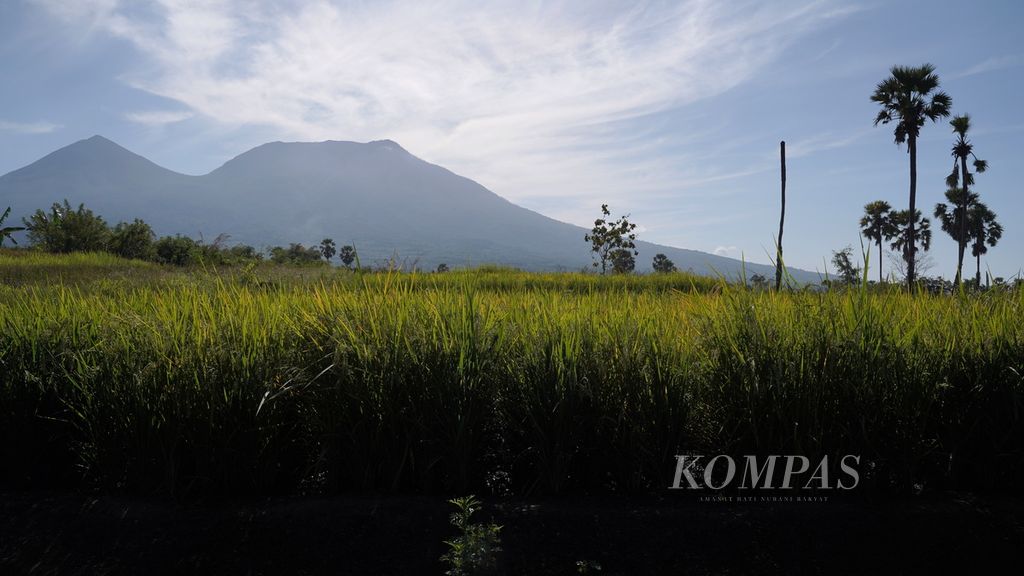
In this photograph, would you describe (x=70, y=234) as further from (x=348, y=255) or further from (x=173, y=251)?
(x=348, y=255)

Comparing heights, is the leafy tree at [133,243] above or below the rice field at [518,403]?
above

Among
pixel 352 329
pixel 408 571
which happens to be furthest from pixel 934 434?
pixel 352 329

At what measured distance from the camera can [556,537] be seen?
7.07ft

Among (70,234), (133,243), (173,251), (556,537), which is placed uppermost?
(70,234)

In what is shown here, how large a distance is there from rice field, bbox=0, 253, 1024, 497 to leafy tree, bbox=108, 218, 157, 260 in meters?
21.6

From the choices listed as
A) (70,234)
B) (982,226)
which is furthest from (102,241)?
(982,226)

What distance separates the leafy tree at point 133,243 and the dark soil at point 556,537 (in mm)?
22239

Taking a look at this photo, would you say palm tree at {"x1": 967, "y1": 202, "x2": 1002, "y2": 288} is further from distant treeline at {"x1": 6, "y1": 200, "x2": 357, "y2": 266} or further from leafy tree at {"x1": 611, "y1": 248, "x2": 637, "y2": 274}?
distant treeline at {"x1": 6, "y1": 200, "x2": 357, "y2": 266}

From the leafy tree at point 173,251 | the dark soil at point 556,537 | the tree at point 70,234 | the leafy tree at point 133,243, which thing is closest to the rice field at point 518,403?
the dark soil at point 556,537

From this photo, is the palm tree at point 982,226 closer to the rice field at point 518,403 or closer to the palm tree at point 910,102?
the palm tree at point 910,102

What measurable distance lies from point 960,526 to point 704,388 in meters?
1.06

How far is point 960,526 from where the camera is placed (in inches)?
89.9

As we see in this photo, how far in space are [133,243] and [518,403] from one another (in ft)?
77.3

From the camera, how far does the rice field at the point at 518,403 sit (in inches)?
96.3
